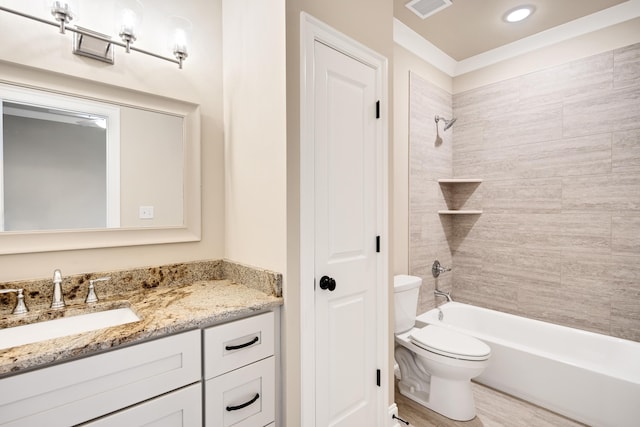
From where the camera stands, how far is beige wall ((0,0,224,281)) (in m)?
1.24

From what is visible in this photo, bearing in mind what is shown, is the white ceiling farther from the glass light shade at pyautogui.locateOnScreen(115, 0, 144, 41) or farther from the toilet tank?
the toilet tank

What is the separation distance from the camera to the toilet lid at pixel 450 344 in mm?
1892

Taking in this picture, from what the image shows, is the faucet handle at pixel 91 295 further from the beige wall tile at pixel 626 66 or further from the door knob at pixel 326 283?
the beige wall tile at pixel 626 66

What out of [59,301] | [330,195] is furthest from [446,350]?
[59,301]

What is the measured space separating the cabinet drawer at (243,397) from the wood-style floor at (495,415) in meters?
1.13

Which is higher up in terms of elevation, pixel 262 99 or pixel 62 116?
pixel 262 99

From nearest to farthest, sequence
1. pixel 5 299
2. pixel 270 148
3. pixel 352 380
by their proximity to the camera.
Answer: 1. pixel 5 299
2. pixel 270 148
3. pixel 352 380

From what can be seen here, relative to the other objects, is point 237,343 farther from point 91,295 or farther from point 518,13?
point 518,13

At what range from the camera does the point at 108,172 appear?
4.71ft

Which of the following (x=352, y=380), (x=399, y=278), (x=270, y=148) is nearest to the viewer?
(x=270, y=148)

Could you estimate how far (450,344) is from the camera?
201 cm

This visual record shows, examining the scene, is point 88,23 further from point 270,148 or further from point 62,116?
point 270,148

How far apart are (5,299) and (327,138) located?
56.5 inches

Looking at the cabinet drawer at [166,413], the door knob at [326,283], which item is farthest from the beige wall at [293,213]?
the cabinet drawer at [166,413]
